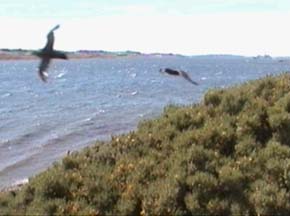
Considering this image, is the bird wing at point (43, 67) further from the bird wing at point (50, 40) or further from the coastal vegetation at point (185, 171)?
the coastal vegetation at point (185, 171)

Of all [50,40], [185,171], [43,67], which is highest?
[50,40]

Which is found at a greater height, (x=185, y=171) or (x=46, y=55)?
(x=46, y=55)

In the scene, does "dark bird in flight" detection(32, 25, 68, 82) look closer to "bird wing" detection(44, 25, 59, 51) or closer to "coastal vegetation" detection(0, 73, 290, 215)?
"bird wing" detection(44, 25, 59, 51)

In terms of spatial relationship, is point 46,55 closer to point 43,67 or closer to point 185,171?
point 43,67

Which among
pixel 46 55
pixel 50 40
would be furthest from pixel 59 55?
pixel 50 40

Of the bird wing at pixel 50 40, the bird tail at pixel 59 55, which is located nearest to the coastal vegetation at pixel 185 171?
the bird wing at pixel 50 40

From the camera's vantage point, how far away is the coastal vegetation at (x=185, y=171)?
7.55 metres

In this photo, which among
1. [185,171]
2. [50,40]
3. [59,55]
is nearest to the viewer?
[59,55]

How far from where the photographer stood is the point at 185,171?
26.3 ft

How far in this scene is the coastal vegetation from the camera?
7.55 metres

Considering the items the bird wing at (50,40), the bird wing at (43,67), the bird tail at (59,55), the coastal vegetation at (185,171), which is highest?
the bird wing at (50,40)

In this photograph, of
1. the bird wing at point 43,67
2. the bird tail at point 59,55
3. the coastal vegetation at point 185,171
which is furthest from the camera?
the coastal vegetation at point 185,171

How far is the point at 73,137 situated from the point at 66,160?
745 inches

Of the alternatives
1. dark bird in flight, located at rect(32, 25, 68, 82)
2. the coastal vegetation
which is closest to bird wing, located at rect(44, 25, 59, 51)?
dark bird in flight, located at rect(32, 25, 68, 82)
